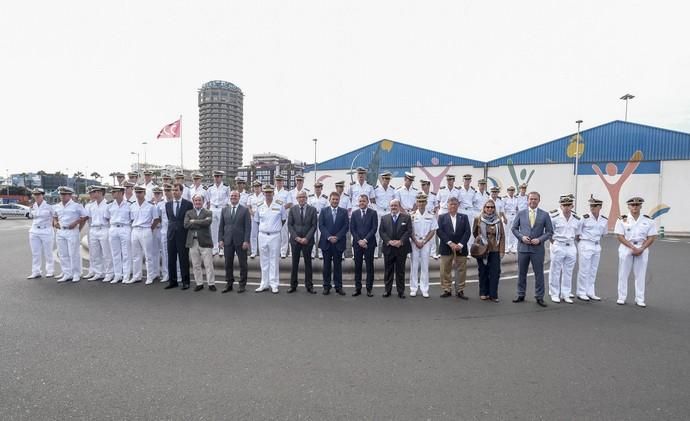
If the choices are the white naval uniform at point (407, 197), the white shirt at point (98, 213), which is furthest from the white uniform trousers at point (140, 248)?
the white naval uniform at point (407, 197)

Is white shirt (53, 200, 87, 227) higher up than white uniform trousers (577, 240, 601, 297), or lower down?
higher up

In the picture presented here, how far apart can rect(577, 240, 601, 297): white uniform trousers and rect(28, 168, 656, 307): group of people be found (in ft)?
0.06

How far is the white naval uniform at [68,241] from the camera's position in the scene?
7.41m

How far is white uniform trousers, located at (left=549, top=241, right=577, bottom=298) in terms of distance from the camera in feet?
20.4

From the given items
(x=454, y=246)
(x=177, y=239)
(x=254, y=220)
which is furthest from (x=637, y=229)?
(x=177, y=239)

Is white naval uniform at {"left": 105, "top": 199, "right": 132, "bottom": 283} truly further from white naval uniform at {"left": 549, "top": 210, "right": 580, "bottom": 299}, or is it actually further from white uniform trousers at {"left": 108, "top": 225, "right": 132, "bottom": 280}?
white naval uniform at {"left": 549, "top": 210, "right": 580, "bottom": 299}

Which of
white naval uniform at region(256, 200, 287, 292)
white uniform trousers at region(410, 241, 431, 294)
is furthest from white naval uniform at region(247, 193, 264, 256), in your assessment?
white uniform trousers at region(410, 241, 431, 294)

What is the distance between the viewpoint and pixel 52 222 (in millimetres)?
7836

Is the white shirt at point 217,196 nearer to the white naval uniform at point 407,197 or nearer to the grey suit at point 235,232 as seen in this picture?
the grey suit at point 235,232

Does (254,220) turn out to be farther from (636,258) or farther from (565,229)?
(636,258)

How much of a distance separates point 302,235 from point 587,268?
18.3 ft

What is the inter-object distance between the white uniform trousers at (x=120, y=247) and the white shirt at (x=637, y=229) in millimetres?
9792

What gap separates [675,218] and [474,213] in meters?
15.9

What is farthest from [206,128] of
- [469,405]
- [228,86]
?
[469,405]
